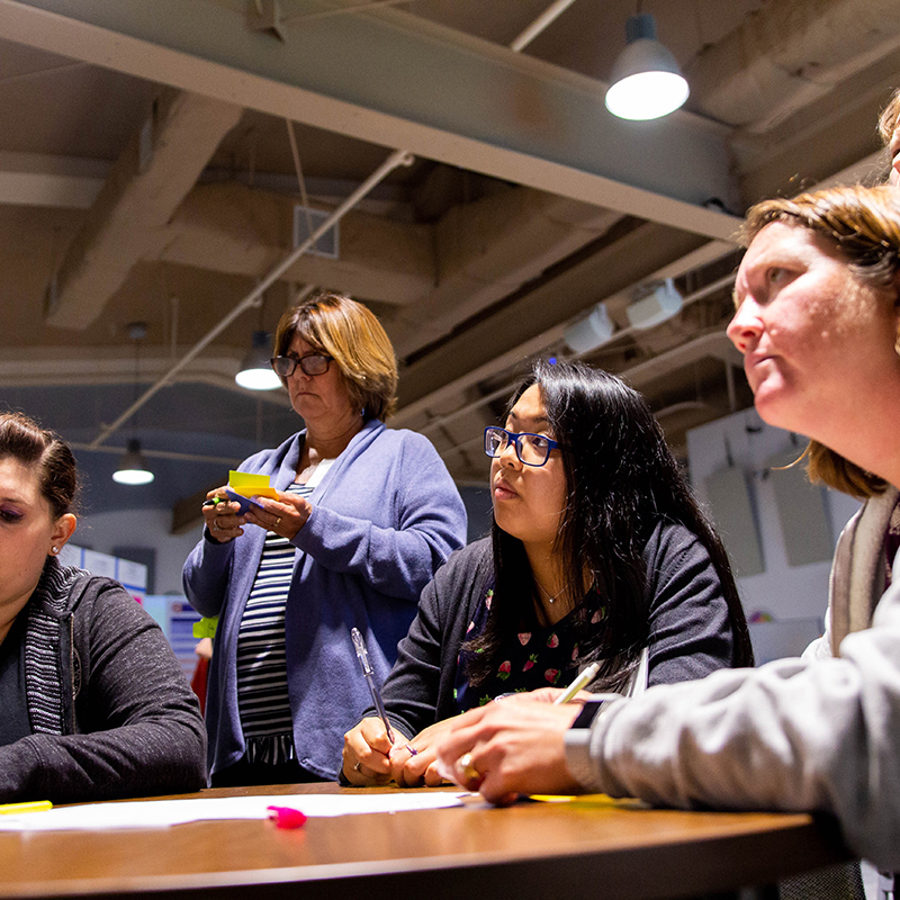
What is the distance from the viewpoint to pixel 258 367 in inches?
233

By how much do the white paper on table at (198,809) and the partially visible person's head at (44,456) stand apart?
68 centimetres

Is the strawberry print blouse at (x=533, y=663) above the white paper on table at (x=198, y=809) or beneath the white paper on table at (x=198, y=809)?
above

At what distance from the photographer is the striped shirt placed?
1.81 meters

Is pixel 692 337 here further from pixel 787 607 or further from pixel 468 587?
pixel 468 587

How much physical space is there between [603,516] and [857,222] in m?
0.68

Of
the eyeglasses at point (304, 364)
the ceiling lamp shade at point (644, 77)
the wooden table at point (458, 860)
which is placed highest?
the ceiling lamp shade at point (644, 77)

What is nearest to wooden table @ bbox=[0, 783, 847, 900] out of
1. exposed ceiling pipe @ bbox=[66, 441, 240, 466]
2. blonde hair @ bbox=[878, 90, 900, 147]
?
blonde hair @ bbox=[878, 90, 900, 147]

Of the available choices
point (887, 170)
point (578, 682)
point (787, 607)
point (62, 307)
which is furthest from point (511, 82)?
point (787, 607)

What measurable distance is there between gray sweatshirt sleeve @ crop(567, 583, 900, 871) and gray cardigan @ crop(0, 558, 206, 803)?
0.73 metres

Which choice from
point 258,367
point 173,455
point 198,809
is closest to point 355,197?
point 258,367

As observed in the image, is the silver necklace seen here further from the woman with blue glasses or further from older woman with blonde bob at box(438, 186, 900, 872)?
older woman with blonde bob at box(438, 186, 900, 872)

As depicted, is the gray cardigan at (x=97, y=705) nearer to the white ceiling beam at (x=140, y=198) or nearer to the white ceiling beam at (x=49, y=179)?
the white ceiling beam at (x=140, y=198)

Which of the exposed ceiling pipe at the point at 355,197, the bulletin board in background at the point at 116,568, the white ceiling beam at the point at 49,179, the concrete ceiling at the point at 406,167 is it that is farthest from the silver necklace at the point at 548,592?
the bulletin board in background at the point at 116,568

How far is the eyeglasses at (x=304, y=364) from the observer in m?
2.19
